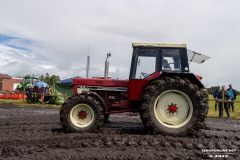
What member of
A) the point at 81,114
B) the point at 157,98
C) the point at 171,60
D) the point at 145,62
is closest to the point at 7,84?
the point at 81,114

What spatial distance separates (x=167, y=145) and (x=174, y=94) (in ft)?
5.65

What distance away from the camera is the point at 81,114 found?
762cm

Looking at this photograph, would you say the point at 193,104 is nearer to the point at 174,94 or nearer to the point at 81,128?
the point at 174,94

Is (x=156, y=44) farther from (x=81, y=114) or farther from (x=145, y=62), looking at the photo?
(x=81, y=114)

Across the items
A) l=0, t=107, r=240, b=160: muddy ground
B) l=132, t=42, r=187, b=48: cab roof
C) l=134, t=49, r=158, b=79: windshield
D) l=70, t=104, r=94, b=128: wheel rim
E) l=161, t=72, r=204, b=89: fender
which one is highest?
l=132, t=42, r=187, b=48: cab roof

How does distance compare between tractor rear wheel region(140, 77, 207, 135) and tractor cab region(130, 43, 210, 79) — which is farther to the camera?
tractor cab region(130, 43, 210, 79)

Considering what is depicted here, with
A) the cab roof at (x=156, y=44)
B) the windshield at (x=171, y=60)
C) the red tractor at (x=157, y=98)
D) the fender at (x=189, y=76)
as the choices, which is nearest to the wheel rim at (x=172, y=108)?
the red tractor at (x=157, y=98)

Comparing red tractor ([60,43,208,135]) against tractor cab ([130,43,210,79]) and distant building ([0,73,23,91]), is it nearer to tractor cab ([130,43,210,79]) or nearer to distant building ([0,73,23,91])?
tractor cab ([130,43,210,79])

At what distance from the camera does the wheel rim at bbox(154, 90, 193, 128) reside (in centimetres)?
746

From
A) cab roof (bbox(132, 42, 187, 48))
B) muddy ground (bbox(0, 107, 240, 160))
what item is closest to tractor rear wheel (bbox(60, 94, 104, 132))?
muddy ground (bbox(0, 107, 240, 160))

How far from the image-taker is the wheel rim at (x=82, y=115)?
7621mm

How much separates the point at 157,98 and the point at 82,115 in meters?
1.94

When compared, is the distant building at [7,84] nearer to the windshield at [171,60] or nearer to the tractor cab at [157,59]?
the tractor cab at [157,59]

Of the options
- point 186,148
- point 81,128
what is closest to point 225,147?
point 186,148
